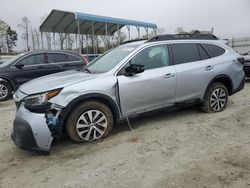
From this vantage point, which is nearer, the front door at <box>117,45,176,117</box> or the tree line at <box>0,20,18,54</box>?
the front door at <box>117,45,176,117</box>

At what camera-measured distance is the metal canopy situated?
56.9 ft

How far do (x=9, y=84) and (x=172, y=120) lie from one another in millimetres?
5786

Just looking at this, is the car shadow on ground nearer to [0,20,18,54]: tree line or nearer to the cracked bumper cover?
the cracked bumper cover

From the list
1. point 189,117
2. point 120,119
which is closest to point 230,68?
point 189,117

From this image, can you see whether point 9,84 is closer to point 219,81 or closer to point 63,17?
point 219,81

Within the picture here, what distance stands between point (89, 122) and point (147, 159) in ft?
3.79

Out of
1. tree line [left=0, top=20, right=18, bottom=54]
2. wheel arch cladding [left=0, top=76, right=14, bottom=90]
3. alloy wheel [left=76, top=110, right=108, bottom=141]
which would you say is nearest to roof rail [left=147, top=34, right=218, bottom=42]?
alloy wheel [left=76, top=110, right=108, bottom=141]

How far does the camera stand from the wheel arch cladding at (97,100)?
12.9 feet

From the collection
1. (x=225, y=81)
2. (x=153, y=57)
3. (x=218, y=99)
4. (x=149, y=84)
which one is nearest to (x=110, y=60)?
(x=153, y=57)

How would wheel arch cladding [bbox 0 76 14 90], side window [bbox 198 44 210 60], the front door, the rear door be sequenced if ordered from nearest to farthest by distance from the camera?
the front door → the rear door → side window [bbox 198 44 210 60] → wheel arch cladding [bbox 0 76 14 90]

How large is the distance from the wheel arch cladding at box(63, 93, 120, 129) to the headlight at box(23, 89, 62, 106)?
0.93ft

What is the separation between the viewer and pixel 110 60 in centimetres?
495

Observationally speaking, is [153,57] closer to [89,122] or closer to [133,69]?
[133,69]

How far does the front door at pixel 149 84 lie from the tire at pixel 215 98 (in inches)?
39.8
